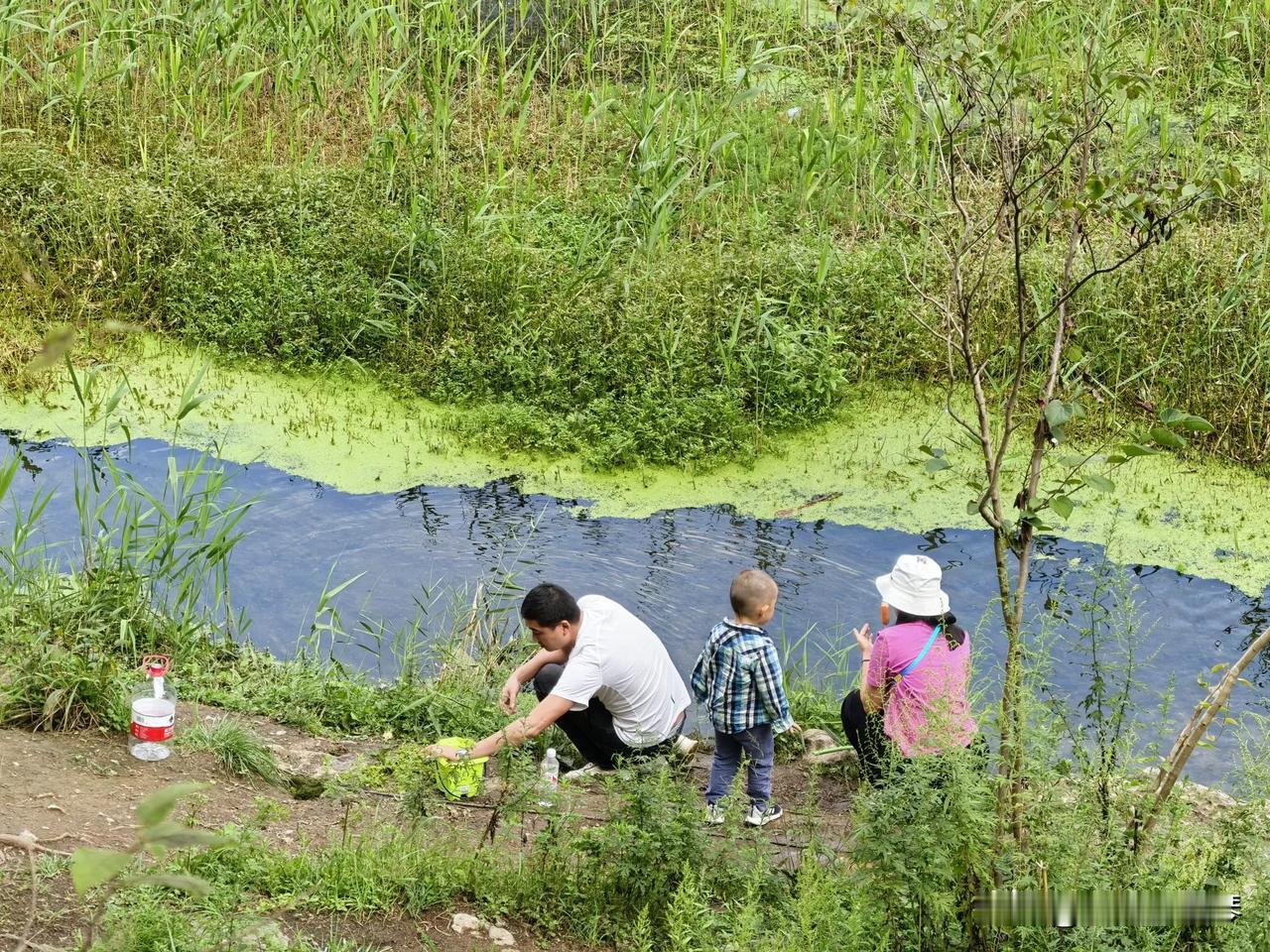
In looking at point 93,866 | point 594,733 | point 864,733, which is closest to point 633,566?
point 594,733

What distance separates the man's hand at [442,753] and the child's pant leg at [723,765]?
34.6 inches

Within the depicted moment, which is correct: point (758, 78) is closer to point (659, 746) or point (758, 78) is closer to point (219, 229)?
point (219, 229)

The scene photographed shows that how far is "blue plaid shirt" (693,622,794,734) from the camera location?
185 inches

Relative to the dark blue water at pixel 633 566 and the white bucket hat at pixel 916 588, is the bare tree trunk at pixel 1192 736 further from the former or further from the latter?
the dark blue water at pixel 633 566

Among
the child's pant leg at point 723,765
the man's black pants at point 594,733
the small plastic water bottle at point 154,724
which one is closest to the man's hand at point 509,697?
the man's black pants at point 594,733

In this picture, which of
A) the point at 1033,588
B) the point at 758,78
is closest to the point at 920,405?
the point at 1033,588

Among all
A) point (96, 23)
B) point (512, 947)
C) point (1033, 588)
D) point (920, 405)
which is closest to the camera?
point (512, 947)

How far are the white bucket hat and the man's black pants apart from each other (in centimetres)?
102

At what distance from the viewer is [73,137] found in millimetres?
8508

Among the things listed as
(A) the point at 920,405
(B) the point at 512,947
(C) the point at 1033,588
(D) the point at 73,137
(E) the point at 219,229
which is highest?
(D) the point at 73,137

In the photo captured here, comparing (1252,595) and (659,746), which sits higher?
(1252,595)

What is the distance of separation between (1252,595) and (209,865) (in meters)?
4.81

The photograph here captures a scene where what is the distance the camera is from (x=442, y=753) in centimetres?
459

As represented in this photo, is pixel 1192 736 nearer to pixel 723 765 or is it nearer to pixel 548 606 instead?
pixel 723 765
